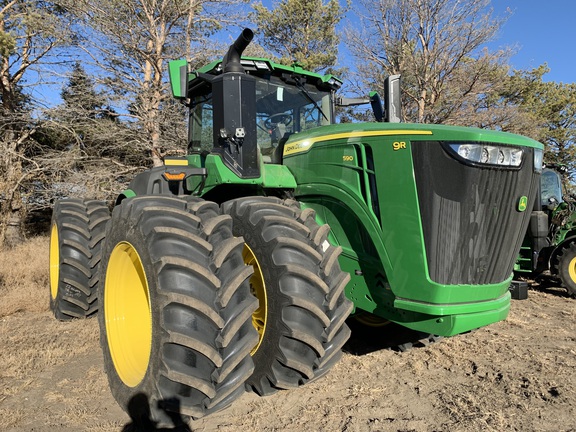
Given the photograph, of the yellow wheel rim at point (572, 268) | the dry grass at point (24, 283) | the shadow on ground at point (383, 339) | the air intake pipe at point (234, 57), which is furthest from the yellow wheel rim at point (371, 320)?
the yellow wheel rim at point (572, 268)

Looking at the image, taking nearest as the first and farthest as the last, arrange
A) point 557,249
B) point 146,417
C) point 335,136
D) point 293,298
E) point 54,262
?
point 146,417 < point 293,298 < point 335,136 < point 54,262 < point 557,249

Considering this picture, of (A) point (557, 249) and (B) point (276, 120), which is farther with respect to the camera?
(A) point (557, 249)

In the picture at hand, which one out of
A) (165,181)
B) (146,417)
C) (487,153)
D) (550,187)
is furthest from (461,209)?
(550,187)

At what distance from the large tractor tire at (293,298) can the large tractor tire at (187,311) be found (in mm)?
188

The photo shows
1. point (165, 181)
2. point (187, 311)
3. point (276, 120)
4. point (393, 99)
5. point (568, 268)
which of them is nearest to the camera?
point (187, 311)

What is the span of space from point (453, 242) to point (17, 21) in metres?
13.6

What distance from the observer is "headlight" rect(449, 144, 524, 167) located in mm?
2344

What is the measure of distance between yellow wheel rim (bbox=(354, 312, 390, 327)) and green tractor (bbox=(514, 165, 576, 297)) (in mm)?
3639

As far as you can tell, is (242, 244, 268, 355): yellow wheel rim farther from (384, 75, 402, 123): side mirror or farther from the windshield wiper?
the windshield wiper

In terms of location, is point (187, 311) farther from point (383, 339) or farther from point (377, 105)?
point (377, 105)

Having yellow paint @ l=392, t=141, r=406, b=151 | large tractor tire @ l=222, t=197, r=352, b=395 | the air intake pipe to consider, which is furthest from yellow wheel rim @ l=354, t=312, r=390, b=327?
the air intake pipe

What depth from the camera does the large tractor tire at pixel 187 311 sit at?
219 centimetres

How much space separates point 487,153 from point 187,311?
6.19 feet

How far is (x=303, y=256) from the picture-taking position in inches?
101
